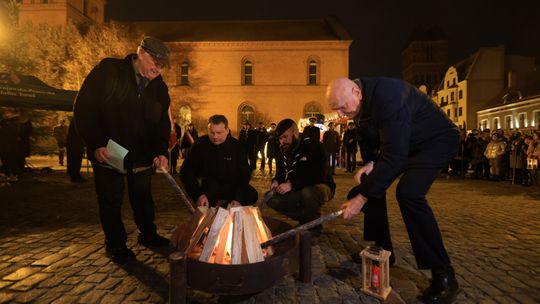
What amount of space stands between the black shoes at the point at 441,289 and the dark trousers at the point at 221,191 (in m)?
2.33

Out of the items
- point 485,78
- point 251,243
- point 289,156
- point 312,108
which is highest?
point 485,78

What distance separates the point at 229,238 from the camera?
2.85 meters

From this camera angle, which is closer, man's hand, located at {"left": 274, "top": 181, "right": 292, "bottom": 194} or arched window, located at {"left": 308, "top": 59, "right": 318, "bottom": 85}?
man's hand, located at {"left": 274, "top": 181, "right": 292, "bottom": 194}

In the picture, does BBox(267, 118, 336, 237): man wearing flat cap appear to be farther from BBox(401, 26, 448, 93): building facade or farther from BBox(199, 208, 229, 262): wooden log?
BBox(401, 26, 448, 93): building facade

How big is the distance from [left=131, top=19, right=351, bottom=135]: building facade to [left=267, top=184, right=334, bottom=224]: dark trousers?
35.4 m

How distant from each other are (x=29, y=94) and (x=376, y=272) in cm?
1032

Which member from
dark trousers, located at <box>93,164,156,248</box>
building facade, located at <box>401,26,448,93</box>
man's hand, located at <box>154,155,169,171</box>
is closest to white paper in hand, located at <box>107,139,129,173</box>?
dark trousers, located at <box>93,164,156,248</box>

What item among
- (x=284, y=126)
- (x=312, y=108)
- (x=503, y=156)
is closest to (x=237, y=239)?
(x=284, y=126)

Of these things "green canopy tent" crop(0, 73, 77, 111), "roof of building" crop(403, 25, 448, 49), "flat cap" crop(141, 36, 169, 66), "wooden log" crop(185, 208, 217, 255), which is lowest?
"wooden log" crop(185, 208, 217, 255)

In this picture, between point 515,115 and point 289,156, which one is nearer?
point 289,156

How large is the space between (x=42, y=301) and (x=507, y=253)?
4.89 metres

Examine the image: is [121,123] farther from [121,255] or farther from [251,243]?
[251,243]

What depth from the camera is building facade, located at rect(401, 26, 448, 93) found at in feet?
287

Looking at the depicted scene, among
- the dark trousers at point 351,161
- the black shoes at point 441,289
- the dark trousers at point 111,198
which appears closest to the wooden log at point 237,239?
the black shoes at point 441,289
